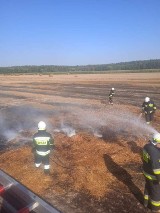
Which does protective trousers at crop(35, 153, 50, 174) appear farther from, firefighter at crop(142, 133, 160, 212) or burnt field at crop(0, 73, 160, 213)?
firefighter at crop(142, 133, 160, 212)

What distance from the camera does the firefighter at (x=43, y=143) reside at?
8.83 m

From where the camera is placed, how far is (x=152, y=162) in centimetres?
623

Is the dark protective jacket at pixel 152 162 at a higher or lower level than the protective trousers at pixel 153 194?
higher

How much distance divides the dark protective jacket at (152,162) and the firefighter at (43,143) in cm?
361

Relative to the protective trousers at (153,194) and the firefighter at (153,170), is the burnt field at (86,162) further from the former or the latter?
the firefighter at (153,170)

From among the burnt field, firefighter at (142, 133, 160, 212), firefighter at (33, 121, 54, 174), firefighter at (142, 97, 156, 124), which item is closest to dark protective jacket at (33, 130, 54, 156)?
firefighter at (33, 121, 54, 174)

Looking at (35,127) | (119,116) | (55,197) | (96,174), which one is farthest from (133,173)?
(119,116)

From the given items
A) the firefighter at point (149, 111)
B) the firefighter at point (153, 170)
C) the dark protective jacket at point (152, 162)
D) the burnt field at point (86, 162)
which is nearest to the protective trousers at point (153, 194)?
the firefighter at point (153, 170)

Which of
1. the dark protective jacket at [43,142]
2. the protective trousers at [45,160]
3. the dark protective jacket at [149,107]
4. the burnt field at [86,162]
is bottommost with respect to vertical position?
the burnt field at [86,162]

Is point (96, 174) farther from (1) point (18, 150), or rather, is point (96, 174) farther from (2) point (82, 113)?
(2) point (82, 113)

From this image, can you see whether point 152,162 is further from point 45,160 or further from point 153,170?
point 45,160

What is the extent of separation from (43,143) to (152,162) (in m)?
4.06

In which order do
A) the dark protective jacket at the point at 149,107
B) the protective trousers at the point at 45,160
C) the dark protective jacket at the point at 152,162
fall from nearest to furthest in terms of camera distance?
the dark protective jacket at the point at 152,162 → the protective trousers at the point at 45,160 → the dark protective jacket at the point at 149,107

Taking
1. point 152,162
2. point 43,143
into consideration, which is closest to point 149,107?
point 43,143
